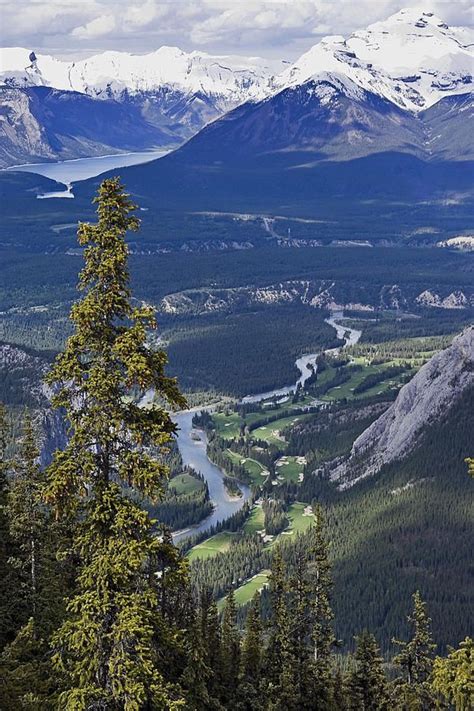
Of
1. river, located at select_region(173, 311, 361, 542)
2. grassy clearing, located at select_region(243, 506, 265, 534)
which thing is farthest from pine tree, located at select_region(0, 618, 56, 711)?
grassy clearing, located at select_region(243, 506, 265, 534)

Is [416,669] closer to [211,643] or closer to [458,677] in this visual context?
[211,643]

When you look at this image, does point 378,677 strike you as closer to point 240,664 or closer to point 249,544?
point 240,664

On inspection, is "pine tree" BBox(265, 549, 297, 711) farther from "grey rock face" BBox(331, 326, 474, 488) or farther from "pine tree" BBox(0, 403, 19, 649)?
"grey rock face" BBox(331, 326, 474, 488)

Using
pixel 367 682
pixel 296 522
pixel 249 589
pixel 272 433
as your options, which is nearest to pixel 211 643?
pixel 367 682

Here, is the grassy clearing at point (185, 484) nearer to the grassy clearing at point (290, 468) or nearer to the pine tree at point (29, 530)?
the grassy clearing at point (290, 468)

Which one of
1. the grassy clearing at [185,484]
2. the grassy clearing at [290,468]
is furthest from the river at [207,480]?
the grassy clearing at [290,468]

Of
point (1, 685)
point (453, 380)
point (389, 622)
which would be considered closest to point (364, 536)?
point (389, 622)
